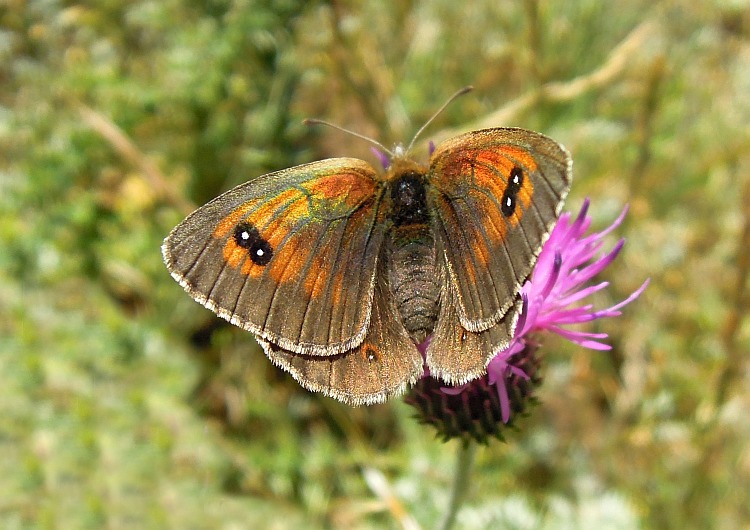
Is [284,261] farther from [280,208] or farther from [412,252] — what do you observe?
[412,252]

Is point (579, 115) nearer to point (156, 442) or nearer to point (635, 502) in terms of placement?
point (635, 502)

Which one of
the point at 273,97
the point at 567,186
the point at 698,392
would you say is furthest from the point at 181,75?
the point at 698,392

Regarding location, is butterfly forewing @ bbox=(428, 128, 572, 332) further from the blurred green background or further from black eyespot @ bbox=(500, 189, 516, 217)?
the blurred green background

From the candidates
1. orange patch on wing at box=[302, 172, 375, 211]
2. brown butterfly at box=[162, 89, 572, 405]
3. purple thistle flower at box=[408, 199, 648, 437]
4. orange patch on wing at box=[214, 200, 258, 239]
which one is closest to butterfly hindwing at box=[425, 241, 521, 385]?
brown butterfly at box=[162, 89, 572, 405]

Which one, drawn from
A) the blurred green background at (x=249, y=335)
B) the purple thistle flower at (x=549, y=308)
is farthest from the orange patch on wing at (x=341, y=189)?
the blurred green background at (x=249, y=335)

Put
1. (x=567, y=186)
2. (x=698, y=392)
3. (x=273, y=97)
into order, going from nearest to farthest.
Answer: (x=567, y=186), (x=698, y=392), (x=273, y=97)

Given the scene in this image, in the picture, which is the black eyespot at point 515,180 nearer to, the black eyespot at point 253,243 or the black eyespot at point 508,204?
the black eyespot at point 508,204
